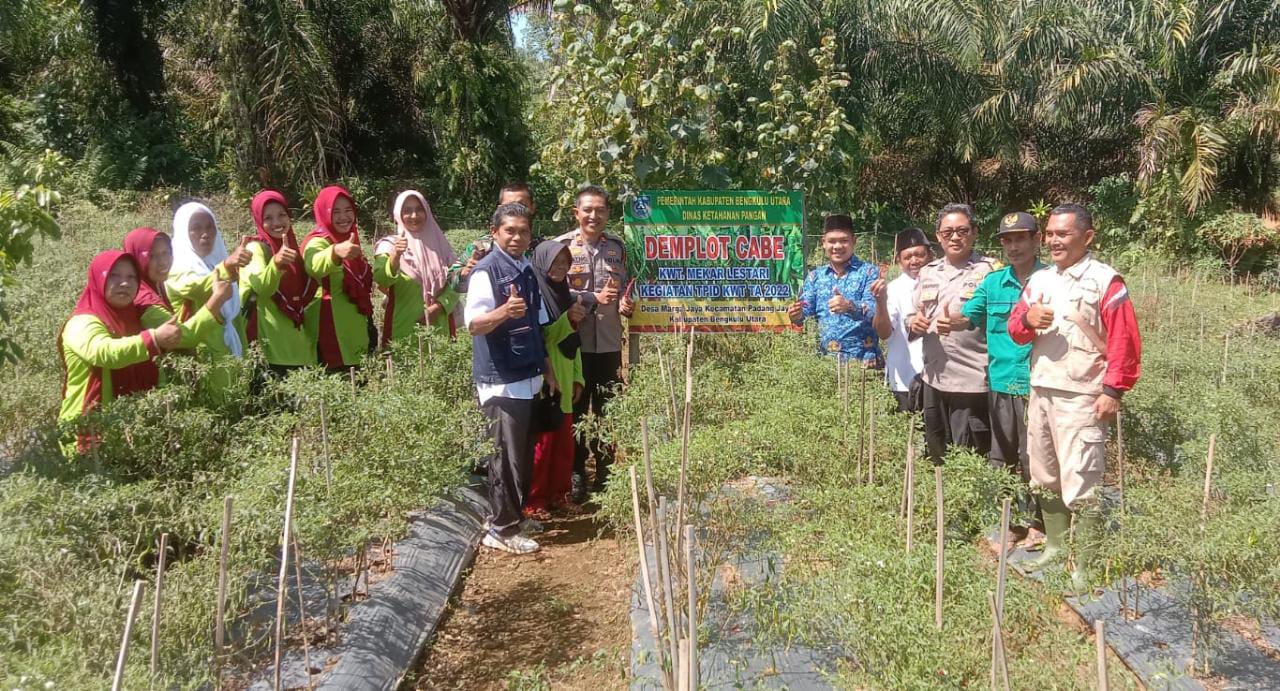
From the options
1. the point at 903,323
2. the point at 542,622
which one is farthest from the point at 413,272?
the point at 903,323

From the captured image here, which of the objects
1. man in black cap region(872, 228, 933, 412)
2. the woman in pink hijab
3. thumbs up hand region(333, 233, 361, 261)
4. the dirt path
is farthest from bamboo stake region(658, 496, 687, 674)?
the woman in pink hijab

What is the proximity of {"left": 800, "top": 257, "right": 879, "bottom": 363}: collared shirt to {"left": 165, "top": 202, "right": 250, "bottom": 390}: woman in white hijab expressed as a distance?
2.81 metres

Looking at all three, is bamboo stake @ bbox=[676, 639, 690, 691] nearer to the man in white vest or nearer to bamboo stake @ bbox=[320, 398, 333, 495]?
bamboo stake @ bbox=[320, 398, 333, 495]

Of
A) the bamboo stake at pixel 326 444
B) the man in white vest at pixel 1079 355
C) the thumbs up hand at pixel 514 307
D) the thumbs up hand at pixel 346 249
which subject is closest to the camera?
the bamboo stake at pixel 326 444

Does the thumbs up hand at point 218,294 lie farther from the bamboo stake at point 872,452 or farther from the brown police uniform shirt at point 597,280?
the bamboo stake at point 872,452

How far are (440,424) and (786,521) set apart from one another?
1428mm

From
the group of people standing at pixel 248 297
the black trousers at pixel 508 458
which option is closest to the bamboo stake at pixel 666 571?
the black trousers at pixel 508 458

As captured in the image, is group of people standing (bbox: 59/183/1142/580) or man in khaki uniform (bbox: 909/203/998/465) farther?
man in khaki uniform (bbox: 909/203/998/465)

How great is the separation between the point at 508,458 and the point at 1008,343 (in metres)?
2.29

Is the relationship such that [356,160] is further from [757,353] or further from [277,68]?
[757,353]

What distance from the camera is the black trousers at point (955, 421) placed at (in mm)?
4133

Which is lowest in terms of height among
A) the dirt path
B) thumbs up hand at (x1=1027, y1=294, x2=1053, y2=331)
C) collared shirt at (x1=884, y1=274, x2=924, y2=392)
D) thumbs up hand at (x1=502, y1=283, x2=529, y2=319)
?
the dirt path

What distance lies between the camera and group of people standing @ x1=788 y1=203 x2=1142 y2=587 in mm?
3355

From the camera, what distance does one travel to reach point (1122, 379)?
10.6ft
